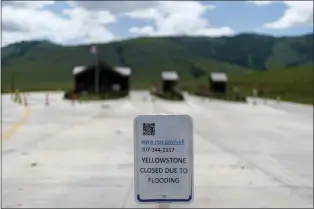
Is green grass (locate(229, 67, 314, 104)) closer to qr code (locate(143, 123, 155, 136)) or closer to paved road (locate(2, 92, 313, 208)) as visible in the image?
paved road (locate(2, 92, 313, 208))

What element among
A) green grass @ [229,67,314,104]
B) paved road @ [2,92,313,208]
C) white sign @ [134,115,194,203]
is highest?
white sign @ [134,115,194,203]

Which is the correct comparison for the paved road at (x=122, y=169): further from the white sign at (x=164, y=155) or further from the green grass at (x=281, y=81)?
the green grass at (x=281, y=81)

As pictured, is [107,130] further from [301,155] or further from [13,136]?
[301,155]

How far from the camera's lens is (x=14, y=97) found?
9.21 m

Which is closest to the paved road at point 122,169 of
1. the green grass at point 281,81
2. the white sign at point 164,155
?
the white sign at point 164,155

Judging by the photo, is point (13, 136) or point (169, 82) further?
point (169, 82)

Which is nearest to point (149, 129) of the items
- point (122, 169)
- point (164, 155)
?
point (164, 155)

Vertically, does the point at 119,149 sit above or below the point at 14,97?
below

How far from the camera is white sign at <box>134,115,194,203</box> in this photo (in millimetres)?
3998

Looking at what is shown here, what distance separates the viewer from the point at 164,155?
3.98 m

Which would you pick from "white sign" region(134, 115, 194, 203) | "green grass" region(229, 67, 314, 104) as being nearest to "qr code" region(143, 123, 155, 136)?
"white sign" region(134, 115, 194, 203)

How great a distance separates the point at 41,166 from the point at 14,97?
16.9 feet

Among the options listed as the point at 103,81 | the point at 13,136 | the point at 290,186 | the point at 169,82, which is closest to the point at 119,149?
the point at 13,136

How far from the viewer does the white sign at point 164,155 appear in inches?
157
